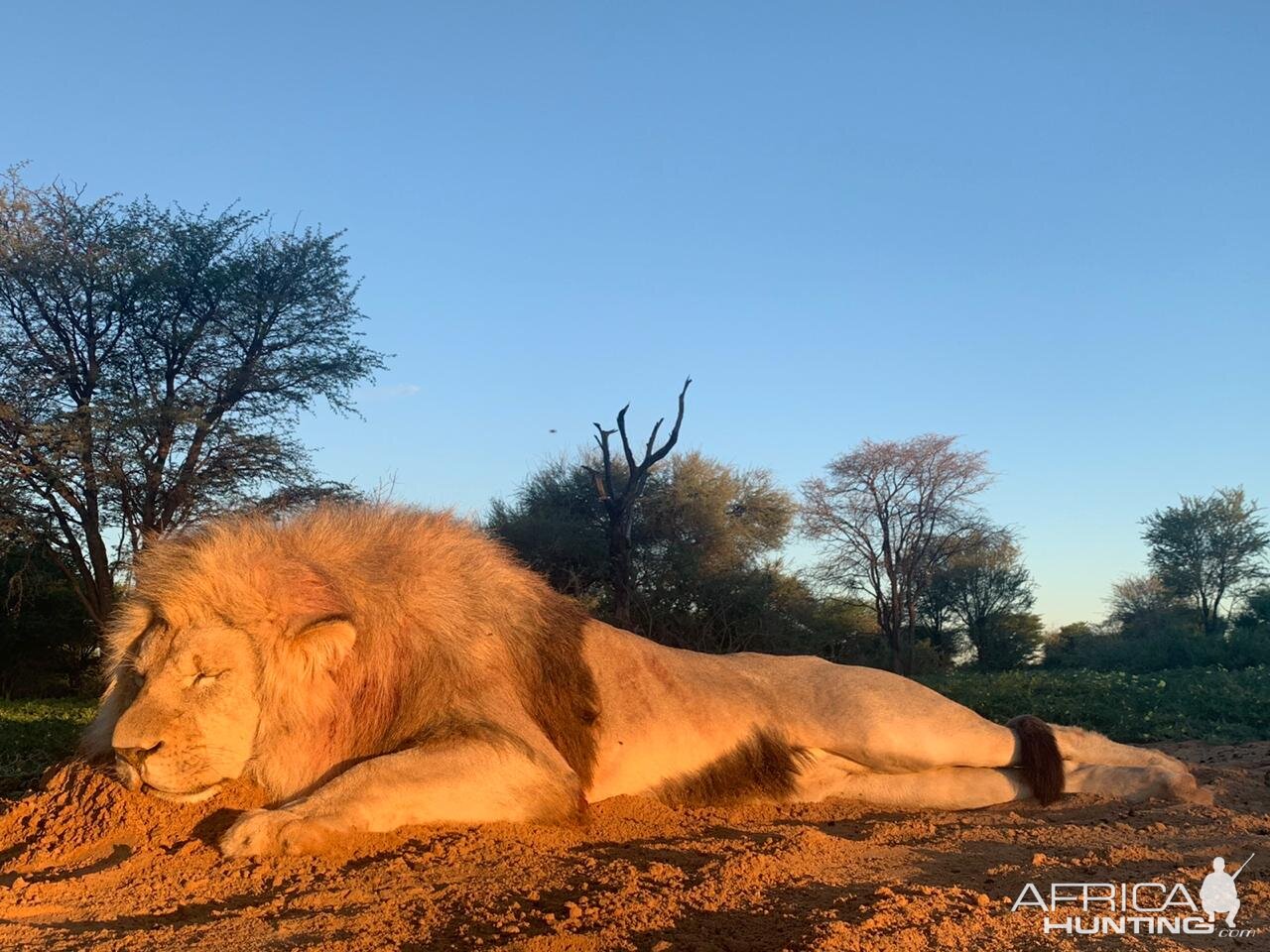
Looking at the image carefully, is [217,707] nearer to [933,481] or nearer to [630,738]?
[630,738]

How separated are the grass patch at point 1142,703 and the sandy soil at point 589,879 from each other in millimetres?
5186

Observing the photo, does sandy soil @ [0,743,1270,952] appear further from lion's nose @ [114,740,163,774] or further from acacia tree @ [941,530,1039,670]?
acacia tree @ [941,530,1039,670]

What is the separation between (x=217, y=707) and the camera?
3625mm

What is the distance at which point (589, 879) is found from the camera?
2789 millimetres

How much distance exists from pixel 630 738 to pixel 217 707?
1.79 m

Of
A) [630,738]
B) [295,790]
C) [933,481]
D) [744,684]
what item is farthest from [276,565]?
[933,481]

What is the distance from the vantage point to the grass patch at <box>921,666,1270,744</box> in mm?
8945

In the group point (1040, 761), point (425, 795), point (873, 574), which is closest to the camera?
point (425, 795)

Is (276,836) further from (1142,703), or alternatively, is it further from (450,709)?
(1142,703)

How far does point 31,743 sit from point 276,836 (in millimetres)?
A: 5746

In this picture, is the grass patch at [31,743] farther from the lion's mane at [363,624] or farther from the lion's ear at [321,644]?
the lion's ear at [321,644]
